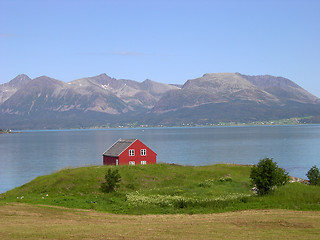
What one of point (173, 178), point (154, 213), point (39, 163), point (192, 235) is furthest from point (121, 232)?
point (39, 163)

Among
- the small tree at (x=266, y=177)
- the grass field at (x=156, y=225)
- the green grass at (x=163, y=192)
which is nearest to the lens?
the grass field at (x=156, y=225)

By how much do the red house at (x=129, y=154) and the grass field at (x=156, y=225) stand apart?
43.2m

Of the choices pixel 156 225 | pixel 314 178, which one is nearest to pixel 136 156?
pixel 314 178

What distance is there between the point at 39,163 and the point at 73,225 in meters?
124

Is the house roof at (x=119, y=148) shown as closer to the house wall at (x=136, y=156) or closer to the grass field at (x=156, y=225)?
the house wall at (x=136, y=156)

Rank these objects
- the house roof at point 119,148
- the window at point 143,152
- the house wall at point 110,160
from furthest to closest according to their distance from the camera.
Result: the window at point 143,152 → the house wall at point 110,160 → the house roof at point 119,148

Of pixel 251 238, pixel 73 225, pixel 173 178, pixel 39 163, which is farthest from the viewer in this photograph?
pixel 39 163

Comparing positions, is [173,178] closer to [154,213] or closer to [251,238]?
[154,213]

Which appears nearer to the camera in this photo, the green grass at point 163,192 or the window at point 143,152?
the green grass at point 163,192

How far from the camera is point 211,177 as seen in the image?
62688 millimetres

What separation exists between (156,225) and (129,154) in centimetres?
5204

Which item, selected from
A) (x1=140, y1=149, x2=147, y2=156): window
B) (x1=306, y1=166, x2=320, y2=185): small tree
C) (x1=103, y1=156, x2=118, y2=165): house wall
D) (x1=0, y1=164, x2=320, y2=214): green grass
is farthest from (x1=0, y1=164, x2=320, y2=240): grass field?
(x1=140, y1=149, x2=147, y2=156): window

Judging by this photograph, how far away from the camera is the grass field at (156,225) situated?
26.0 metres

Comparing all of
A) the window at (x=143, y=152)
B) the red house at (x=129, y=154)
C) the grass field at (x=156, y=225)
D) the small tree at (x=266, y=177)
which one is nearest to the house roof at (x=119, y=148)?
the red house at (x=129, y=154)
